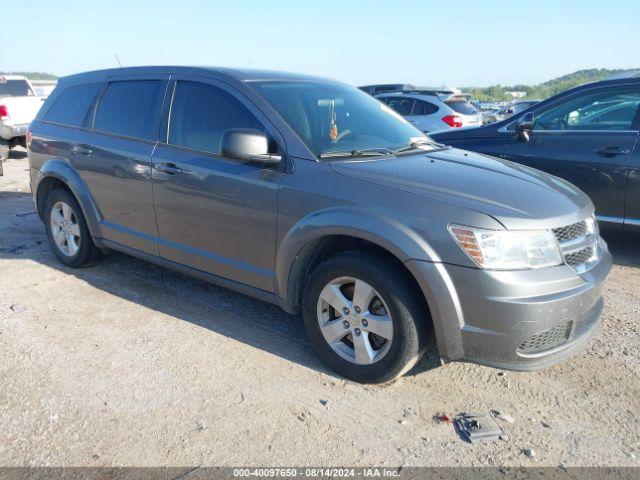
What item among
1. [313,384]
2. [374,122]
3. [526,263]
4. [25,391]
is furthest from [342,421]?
[374,122]

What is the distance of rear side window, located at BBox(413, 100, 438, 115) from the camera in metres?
13.2

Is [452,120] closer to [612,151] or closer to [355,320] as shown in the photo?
[612,151]

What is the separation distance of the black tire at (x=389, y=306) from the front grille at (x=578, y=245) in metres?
0.80

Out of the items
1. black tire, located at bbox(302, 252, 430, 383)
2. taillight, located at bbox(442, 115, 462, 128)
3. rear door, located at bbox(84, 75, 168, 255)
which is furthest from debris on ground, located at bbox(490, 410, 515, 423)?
taillight, located at bbox(442, 115, 462, 128)

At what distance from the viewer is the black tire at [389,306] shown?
299cm

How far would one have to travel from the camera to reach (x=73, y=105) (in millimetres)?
5129

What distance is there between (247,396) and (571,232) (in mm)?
2019

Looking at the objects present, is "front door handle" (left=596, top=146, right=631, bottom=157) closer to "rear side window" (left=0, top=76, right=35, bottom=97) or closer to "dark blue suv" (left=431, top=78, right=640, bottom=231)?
"dark blue suv" (left=431, top=78, right=640, bottom=231)

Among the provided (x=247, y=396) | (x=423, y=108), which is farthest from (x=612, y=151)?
(x=423, y=108)

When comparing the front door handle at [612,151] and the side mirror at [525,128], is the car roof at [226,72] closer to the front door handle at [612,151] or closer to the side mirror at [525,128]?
the side mirror at [525,128]

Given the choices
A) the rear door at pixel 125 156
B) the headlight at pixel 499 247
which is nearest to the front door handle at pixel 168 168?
the rear door at pixel 125 156

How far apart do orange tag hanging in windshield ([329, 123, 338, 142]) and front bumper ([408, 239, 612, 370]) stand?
1.19 metres

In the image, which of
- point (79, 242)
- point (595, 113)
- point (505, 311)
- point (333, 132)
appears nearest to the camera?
point (505, 311)

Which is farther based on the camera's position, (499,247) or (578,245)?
(578,245)
